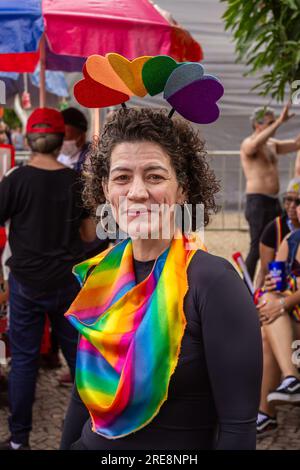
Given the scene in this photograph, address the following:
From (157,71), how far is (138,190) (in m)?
0.29

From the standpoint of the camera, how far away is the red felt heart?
5.38 feet

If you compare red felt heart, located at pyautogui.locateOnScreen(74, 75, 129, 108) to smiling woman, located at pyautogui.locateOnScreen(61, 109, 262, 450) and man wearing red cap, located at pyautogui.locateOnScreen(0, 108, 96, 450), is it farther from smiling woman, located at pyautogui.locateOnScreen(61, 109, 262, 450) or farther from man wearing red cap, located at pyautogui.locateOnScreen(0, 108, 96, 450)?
man wearing red cap, located at pyautogui.locateOnScreen(0, 108, 96, 450)

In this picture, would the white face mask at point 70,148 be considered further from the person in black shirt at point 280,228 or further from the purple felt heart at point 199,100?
the purple felt heart at point 199,100

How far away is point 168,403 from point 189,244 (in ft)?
1.30

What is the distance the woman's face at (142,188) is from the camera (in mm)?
1560

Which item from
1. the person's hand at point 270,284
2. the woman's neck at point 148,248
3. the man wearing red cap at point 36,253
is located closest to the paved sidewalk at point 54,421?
the man wearing red cap at point 36,253

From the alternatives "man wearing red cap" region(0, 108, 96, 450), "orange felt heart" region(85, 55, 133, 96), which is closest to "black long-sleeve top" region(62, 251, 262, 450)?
"orange felt heart" region(85, 55, 133, 96)

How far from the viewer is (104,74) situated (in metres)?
1.61

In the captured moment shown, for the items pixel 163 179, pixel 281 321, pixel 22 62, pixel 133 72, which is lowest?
pixel 281 321

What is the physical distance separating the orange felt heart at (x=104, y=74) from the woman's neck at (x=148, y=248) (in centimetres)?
37

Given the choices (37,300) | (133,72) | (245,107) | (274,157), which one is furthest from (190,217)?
(245,107)

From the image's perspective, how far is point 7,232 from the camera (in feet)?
12.0
